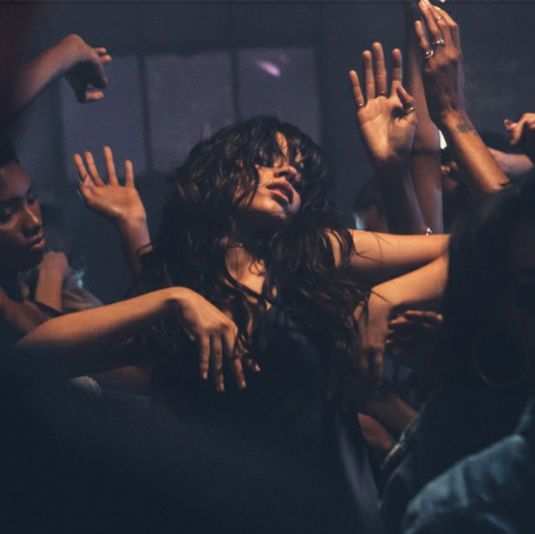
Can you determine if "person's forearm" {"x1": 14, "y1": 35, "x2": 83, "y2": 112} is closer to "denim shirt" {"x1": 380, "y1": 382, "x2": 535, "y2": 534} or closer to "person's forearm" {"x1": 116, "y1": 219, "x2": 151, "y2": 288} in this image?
"person's forearm" {"x1": 116, "y1": 219, "x2": 151, "y2": 288}

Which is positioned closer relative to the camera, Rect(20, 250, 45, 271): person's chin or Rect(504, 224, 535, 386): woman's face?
Rect(504, 224, 535, 386): woman's face

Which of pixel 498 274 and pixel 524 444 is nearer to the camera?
pixel 524 444

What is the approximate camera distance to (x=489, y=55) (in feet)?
16.4

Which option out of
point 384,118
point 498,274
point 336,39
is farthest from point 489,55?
point 498,274

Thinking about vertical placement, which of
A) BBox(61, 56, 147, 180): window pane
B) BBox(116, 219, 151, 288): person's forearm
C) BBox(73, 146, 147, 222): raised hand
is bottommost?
BBox(61, 56, 147, 180): window pane

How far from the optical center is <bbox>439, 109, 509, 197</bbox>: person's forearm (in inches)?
79.0

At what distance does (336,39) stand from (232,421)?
388 cm

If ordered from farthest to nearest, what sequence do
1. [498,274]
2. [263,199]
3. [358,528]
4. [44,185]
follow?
[44,185] < [263,199] < [358,528] < [498,274]

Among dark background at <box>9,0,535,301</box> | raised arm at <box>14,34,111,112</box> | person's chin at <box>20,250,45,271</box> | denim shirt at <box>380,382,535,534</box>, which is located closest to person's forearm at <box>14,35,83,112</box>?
raised arm at <box>14,34,111,112</box>

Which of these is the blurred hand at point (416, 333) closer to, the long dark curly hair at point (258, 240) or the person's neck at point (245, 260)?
the long dark curly hair at point (258, 240)

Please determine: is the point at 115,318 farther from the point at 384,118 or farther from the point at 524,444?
the point at 524,444

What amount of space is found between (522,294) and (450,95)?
0.80 m

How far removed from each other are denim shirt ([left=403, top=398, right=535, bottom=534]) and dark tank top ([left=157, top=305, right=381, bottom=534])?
0.73 m

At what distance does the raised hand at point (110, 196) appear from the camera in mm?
2309
